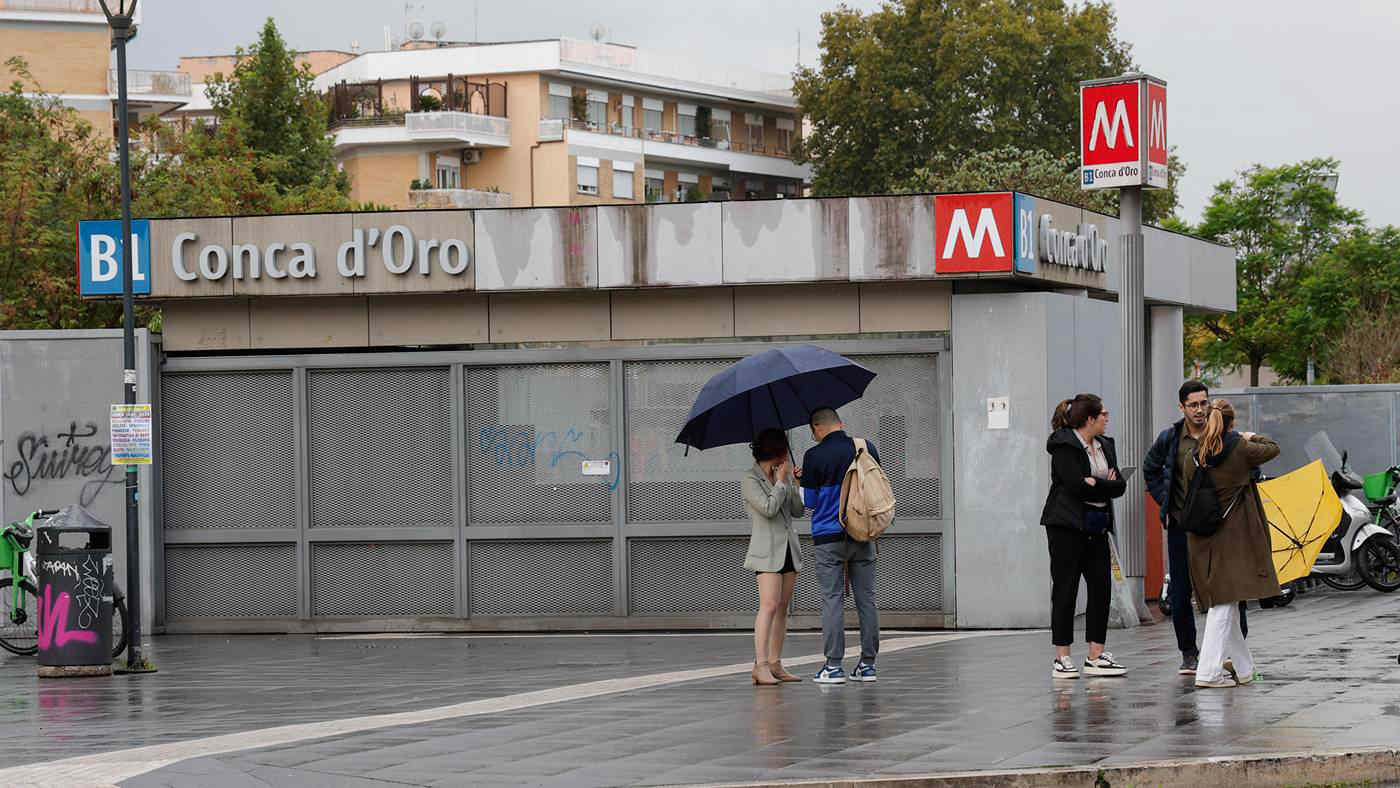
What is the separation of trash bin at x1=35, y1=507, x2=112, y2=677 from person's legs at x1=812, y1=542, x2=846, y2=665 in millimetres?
5811

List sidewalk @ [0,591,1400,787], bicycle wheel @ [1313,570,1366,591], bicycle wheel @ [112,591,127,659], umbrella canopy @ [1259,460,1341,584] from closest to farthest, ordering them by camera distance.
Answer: sidewalk @ [0,591,1400,787], umbrella canopy @ [1259,460,1341,584], bicycle wheel @ [112,591,127,659], bicycle wheel @ [1313,570,1366,591]

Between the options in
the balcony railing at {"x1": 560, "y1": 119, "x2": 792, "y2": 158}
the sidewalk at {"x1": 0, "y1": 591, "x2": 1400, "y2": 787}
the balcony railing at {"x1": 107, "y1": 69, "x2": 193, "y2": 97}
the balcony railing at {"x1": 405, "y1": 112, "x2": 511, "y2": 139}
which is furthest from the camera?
the balcony railing at {"x1": 560, "y1": 119, "x2": 792, "y2": 158}

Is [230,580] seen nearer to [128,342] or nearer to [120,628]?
[120,628]

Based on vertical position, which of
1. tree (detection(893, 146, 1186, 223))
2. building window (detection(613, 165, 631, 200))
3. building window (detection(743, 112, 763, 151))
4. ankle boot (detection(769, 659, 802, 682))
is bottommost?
ankle boot (detection(769, 659, 802, 682))

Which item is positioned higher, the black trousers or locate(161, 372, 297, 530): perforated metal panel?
locate(161, 372, 297, 530): perforated metal panel

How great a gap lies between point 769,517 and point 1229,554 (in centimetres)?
273

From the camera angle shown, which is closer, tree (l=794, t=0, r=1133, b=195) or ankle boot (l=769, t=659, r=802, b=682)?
ankle boot (l=769, t=659, r=802, b=682)

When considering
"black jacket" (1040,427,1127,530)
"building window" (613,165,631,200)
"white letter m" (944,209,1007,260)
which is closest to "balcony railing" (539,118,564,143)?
"building window" (613,165,631,200)

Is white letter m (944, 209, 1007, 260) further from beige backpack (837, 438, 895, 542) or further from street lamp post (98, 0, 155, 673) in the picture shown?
street lamp post (98, 0, 155, 673)

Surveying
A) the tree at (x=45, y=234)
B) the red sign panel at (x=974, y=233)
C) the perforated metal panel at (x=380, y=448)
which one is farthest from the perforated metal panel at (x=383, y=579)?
the tree at (x=45, y=234)

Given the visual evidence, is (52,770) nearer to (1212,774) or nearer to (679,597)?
(1212,774)

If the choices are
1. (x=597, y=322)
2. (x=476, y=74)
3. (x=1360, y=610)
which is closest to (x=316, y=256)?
(x=597, y=322)

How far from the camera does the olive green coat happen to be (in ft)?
35.5

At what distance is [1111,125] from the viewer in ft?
52.3
